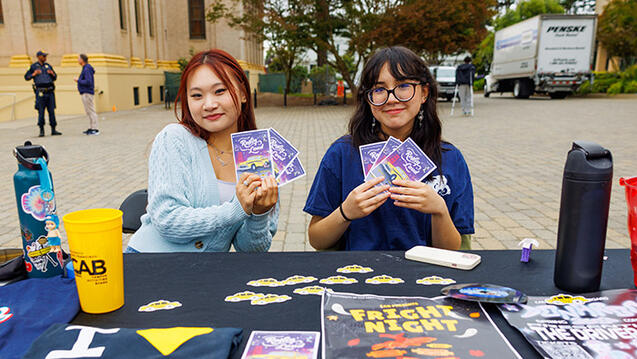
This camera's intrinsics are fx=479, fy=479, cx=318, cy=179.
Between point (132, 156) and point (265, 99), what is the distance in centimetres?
1638

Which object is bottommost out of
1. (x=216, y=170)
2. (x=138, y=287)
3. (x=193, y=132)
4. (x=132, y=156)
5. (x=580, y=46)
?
(x=132, y=156)

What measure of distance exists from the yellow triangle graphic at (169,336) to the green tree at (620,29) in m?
29.8

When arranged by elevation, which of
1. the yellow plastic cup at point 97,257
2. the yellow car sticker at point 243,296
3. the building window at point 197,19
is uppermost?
the building window at point 197,19

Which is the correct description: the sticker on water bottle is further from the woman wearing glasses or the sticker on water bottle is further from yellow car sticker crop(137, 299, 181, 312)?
the woman wearing glasses

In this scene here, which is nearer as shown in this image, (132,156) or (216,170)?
(216,170)

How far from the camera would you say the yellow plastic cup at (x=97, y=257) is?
111 cm

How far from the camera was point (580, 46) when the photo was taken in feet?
68.2

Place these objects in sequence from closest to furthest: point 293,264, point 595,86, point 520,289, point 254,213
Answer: point 520,289
point 293,264
point 254,213
point 595,86

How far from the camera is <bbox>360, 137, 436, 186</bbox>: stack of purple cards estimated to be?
1.63m

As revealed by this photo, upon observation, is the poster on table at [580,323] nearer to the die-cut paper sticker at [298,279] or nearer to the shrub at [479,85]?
the die-cut paper sticker at [298,279]

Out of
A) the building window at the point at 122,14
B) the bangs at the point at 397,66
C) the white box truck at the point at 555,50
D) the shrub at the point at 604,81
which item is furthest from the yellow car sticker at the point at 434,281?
the shrub at the point at 604,81

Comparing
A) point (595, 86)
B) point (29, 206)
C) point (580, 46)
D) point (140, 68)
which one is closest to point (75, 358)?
point (29, 206)

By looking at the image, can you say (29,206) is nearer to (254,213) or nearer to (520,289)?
(254,213)

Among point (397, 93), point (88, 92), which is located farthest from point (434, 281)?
point (88, 92)
